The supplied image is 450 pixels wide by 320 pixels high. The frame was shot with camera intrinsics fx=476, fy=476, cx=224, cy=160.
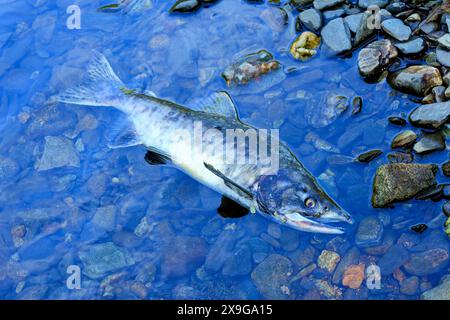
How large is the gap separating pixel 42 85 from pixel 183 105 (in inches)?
93.0

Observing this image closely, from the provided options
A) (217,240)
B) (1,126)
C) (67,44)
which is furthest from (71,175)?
(67,44)

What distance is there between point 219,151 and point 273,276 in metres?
1.56

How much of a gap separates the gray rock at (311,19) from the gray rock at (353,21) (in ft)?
1.33

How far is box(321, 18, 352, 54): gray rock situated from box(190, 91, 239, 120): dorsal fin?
169 cm

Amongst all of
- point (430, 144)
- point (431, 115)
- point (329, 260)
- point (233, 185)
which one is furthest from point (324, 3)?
point (329, 260)

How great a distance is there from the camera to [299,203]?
516cm

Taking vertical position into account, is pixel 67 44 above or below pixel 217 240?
above

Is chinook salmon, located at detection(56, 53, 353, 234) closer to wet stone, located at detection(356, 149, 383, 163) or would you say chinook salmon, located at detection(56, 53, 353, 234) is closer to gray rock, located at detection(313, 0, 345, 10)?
wet stone, located at detection(356, 149, 383, 163)

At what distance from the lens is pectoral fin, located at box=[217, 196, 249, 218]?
18.5 feet

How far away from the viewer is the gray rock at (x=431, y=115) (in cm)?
552

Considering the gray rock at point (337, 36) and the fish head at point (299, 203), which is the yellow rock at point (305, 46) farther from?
the fish head at point (299, 203)

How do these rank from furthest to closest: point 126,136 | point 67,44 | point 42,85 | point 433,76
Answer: point 67,44 → point 42,85 → point 126,136 → point 433,76

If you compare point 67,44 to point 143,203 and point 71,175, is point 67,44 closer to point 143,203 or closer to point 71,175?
point 71,175
